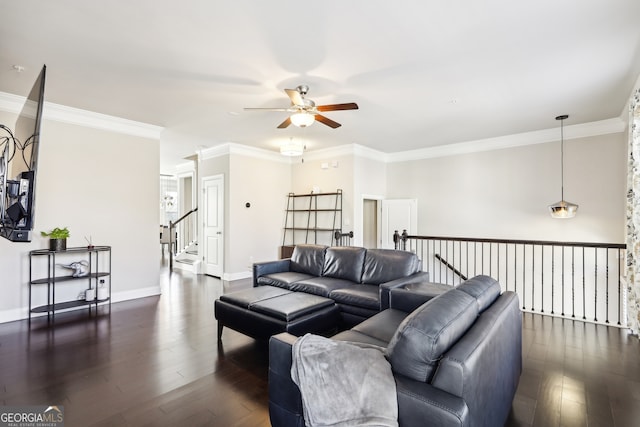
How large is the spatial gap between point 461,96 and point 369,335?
123 inches

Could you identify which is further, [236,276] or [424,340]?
[236,276]

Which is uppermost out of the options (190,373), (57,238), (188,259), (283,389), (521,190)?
(521,190)

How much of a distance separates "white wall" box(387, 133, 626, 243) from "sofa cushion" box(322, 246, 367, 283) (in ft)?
10.1

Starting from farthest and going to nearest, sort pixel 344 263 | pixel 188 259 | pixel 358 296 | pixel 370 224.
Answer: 1. pixel 370 224
2. pixel 188 259
3. pixel 344 263
4. pixel 358 296

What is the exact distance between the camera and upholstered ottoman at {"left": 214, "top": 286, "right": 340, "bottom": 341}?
2.71 metres

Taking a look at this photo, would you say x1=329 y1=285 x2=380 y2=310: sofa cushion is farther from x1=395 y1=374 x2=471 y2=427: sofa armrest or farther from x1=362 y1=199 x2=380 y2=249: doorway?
x1=362 y1=199 x2=380 y2=249: doorway

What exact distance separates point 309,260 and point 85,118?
12.4ft

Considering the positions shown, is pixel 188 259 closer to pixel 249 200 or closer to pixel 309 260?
pixel 249 200

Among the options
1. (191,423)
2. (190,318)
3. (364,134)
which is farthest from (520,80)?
(190,318)

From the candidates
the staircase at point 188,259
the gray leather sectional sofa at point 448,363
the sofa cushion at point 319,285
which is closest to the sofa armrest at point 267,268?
the sofa cushion at point 319,285

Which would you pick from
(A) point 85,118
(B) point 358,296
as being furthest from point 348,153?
(A) point 85,118

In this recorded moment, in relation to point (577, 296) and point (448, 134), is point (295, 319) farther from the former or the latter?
point (577, 296)

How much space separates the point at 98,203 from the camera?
4.48 metres

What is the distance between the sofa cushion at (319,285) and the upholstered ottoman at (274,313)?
0.30 meters
